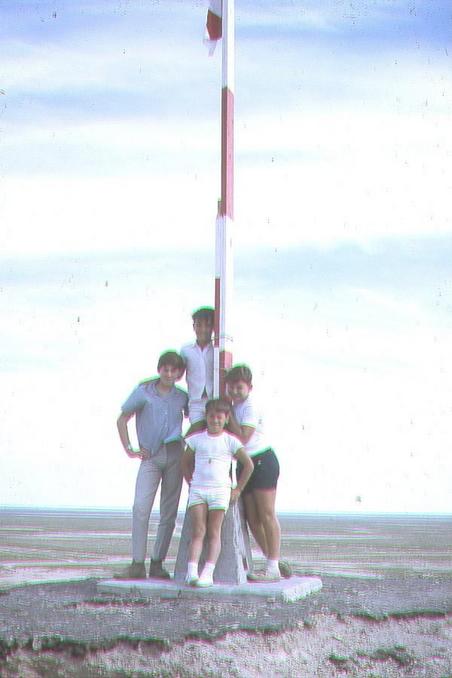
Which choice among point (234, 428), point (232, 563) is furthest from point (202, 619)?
point (234, 428)

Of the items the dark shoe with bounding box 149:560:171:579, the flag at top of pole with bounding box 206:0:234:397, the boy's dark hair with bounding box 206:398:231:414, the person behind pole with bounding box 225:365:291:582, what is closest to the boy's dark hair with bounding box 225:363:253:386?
the person behind pole with bounding box 225:365:291:582

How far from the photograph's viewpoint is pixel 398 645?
20.6 ft

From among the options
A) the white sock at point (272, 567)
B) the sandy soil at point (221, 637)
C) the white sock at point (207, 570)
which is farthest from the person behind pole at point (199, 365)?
the sandy soil at point (221, 637)

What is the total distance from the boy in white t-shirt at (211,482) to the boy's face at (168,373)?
1.86ft

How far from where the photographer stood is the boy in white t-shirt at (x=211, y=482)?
270 inches

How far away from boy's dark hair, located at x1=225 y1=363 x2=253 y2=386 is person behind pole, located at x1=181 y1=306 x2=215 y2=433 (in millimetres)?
292

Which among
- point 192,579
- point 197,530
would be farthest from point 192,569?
point 197,530

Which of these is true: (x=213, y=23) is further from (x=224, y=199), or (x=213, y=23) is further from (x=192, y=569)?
(x=192, y=569)

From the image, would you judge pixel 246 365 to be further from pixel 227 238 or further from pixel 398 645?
pixel 398 645

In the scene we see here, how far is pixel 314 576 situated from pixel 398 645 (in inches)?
73.5

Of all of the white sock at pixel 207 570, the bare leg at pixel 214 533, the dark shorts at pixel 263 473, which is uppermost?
the dark shorts at pixel 263 473

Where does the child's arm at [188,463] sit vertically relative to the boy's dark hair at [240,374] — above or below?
below

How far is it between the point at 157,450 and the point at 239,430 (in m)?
0.74

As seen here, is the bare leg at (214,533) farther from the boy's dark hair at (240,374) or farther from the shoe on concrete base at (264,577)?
the boy's dark hair at (240,374)
